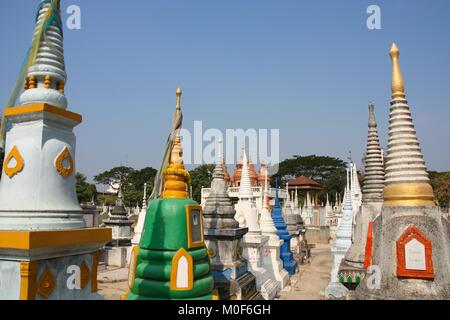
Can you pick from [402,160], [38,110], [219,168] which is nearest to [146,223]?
[38,110]

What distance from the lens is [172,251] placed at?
285 inches

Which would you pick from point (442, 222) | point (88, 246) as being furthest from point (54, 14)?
point (442, 222)

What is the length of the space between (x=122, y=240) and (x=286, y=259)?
37.8 ft

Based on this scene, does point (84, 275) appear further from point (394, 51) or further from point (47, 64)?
point (394, 51)

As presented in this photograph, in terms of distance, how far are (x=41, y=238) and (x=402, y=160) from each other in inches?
242

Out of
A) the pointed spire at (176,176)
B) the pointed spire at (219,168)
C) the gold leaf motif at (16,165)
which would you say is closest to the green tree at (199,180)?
the pointed spire at (219,168)

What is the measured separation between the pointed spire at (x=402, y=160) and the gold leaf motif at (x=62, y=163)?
5.67 metres

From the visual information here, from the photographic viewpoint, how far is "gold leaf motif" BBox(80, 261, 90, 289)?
5.07 metres

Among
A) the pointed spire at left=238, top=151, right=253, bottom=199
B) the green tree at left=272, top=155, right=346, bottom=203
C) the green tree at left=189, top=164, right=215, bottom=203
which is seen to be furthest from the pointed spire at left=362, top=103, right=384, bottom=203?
the green tree at left=272, top=155, right=346, bottom=203

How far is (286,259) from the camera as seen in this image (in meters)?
20.0

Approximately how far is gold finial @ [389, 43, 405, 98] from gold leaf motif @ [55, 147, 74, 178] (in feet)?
20.3

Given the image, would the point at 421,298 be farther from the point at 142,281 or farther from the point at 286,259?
the point at 286,259

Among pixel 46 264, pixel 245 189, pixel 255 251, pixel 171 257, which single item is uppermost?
pixel 245 189

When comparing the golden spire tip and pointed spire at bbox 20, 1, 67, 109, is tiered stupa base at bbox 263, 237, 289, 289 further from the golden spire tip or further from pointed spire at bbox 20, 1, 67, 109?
pointed spire at bbox 20, 1, 67, 109
